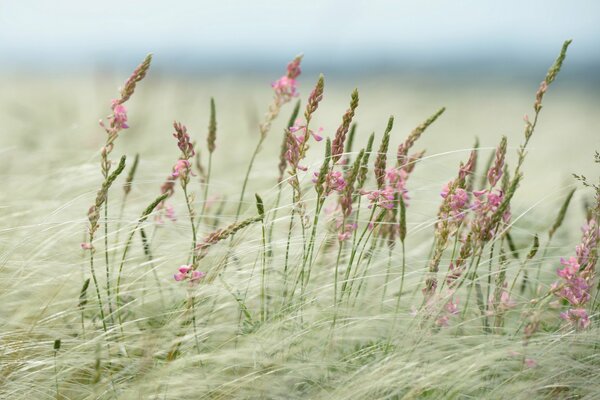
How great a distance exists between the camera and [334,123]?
12.1m

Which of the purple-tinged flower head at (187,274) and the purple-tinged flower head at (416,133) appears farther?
the purple-tinged flower head at (416,133)

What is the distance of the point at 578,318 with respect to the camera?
1938mm

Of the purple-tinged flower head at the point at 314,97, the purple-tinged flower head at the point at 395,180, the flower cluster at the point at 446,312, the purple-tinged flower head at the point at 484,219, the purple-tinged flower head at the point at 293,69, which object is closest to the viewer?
the purple-tinged flower head at the point at 484,219

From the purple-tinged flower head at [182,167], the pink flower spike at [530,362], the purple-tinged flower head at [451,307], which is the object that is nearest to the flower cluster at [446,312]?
the purple-tinged flower head at [451,307]

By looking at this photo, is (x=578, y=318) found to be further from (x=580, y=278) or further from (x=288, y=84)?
(x=288, y=84)

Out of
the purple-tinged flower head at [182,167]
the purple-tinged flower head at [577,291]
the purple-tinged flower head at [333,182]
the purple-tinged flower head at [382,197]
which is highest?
the purple-tinged flower head at [182,167]

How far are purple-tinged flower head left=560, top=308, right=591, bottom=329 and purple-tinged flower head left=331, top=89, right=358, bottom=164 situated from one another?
2.40ft

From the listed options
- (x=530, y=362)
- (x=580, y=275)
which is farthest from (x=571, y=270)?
(x=530, y=362)

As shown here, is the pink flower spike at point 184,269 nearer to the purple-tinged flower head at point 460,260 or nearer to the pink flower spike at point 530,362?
the purple-tinged flower head at point 460,260

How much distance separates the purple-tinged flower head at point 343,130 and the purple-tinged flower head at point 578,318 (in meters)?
0.73

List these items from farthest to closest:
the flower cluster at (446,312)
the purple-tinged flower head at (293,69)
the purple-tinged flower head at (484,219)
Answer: the purple-tinged flower head at (293,69), the flower cluster at (446,312), the purple-tinged flower head at (484,219)

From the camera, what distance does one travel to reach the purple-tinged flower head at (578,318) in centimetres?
190

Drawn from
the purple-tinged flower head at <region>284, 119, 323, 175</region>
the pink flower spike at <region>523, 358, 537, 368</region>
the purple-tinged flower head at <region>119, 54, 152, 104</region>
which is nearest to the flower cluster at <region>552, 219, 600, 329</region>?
the pink flower spike at <region>523, 358, 537, 368</region>

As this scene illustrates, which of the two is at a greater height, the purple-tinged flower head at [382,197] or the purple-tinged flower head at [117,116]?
the purple-tinged flower head at [117,116]
